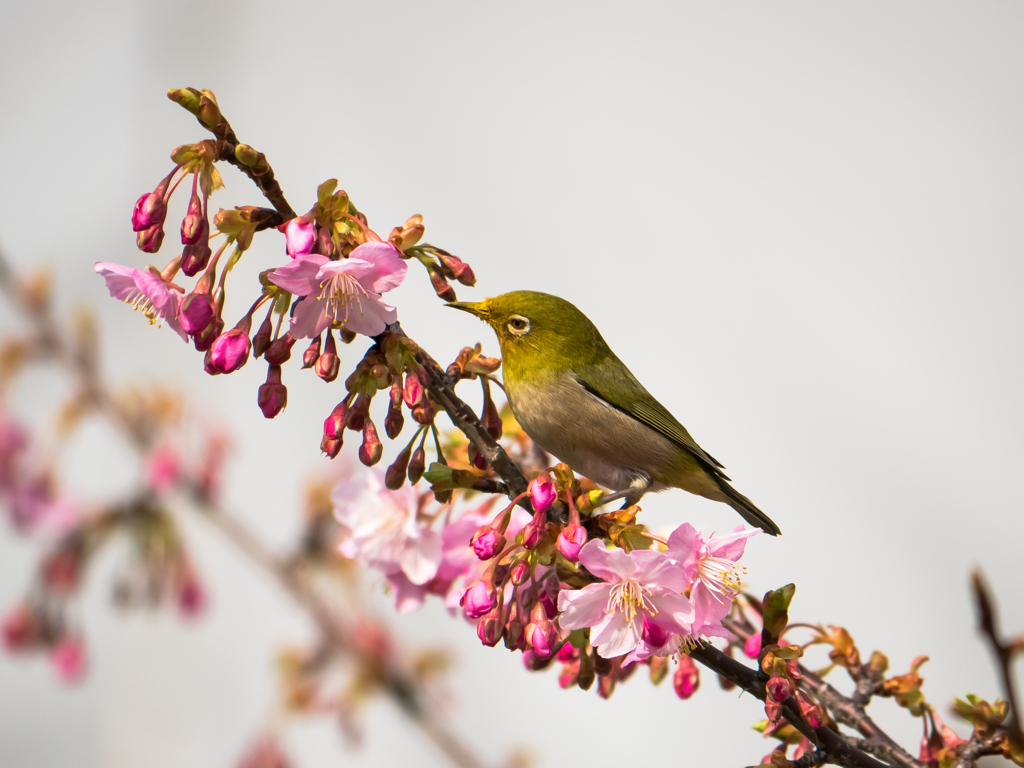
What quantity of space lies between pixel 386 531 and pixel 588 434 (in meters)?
0.38

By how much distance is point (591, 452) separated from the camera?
128 centimetres

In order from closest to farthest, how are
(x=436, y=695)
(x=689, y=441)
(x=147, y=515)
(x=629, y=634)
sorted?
(x=629, y=634), (x=689, y=441), (x=436, y=695), (x=147, y=515)

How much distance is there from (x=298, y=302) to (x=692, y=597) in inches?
25.4

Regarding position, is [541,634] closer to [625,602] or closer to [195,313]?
[625,602]

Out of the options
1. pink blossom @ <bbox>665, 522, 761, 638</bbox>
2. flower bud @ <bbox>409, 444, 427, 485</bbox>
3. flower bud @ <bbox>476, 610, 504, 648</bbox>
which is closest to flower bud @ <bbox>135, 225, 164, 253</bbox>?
flower bud @ <bbox>409, 444, 427, 485</bbox>

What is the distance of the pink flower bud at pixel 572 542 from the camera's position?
36.9 inches

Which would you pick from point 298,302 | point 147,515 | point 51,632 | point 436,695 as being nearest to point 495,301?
point 298,302

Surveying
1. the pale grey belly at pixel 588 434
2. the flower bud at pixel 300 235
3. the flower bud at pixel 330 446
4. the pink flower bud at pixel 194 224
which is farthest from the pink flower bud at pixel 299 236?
the pale grey belly at pixel 588 434

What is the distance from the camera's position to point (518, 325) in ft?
4.25

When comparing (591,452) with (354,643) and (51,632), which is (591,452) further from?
(51,632)

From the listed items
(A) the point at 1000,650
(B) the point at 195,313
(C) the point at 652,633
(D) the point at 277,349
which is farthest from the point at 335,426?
(A) the point at 1000,650

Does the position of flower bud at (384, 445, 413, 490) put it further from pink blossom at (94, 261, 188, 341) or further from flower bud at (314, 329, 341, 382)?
pink blossom at (94, 261, 188, 341)

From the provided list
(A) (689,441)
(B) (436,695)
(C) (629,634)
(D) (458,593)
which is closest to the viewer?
(C) (629,634)

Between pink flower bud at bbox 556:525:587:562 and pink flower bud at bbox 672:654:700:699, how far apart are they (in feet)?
1.16
